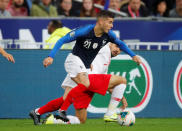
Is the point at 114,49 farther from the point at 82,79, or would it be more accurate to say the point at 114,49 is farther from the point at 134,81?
the point at 134,81

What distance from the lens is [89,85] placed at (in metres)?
10.2

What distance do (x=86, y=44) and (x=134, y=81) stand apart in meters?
3.30

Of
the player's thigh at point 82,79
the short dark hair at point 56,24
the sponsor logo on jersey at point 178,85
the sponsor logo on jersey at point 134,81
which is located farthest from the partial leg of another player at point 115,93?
the short dark hair at point 56,24

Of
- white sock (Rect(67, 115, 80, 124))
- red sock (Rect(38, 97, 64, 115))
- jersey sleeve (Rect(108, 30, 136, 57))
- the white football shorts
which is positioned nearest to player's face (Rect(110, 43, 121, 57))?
jersey sleeve (Rect(108, 30, 136, 57))

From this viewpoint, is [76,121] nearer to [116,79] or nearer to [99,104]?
[116,79]

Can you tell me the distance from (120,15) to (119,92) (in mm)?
7444

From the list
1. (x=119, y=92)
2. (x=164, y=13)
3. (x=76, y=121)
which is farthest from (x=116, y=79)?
(x=164, y=13)

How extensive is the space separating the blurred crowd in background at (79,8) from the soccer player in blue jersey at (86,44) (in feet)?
18.5

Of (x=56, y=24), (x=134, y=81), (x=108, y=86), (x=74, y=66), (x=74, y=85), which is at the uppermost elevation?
(x=56, y=24)

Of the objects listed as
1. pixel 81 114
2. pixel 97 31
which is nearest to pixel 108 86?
pixel 81 114

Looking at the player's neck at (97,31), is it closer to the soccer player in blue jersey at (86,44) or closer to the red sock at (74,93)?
the soccer player in blue jersey at (86,44)

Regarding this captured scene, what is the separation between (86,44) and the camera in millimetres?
10656

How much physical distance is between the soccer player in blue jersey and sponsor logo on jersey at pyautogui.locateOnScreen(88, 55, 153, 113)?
2.75 meters

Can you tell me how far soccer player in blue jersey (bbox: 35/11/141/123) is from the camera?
10422 mm
